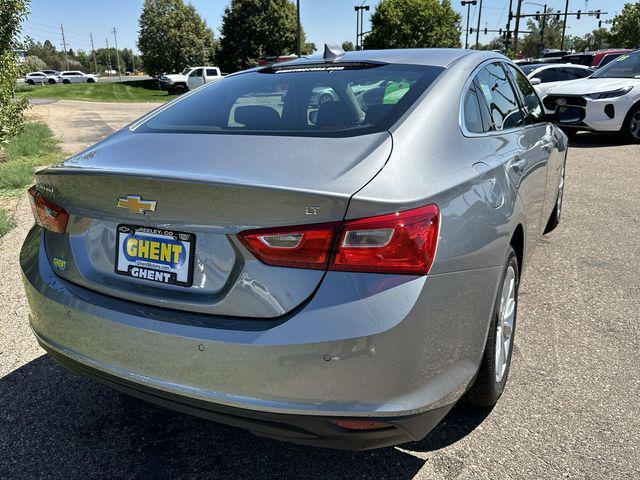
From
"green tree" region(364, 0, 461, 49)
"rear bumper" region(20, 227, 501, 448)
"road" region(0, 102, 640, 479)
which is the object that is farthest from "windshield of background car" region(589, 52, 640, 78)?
"green tree" region(364, 0, 461, 49)

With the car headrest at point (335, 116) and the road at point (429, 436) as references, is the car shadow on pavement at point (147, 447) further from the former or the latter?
the car headrest at point (335, 116)

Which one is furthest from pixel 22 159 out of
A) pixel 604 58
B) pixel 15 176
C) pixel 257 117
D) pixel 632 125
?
pixel 604 58

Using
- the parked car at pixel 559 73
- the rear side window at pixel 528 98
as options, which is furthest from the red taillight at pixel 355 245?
the parked car at pixel 559 73

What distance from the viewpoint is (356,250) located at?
1726 mm

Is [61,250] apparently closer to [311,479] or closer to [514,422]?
[311,479]

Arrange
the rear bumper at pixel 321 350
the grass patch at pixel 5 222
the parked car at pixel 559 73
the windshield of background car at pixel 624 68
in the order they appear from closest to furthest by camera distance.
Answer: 1. the rear bumper at pixel 321 350
2. the grass patch at pixel 5 222
3. the windshield of background car at pixel 624 68
4. the parked car at pixel 559 73

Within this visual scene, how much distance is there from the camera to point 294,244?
1753 mm

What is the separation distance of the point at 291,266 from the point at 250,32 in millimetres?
51524

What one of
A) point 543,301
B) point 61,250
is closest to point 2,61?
point 61,250

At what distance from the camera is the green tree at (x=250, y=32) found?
4931cm

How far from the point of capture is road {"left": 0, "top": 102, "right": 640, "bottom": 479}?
229cm

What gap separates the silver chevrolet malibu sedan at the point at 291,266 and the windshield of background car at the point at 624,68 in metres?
10.8

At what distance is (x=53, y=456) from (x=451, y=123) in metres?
2.20

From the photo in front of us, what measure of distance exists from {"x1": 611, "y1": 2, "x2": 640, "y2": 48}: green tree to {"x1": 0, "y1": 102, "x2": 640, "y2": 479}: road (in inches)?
2572
